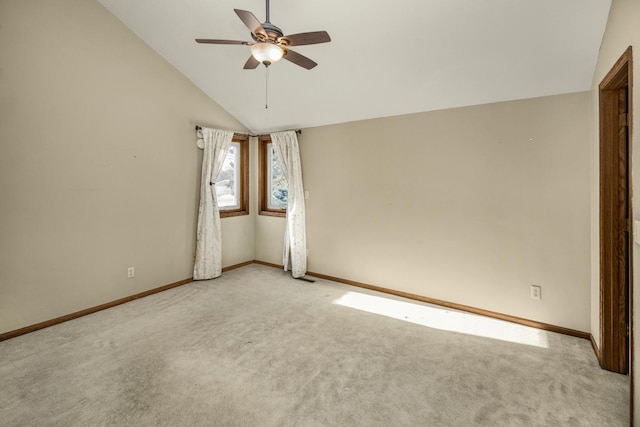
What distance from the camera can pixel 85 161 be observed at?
318cm

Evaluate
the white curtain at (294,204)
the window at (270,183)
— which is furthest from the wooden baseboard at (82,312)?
the window at (270,183)

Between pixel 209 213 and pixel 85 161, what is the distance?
1514 millimetres

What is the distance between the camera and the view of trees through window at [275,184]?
16.7ft

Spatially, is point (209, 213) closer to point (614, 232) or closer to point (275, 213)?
point (275, 213)

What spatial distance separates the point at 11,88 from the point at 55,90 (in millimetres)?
316

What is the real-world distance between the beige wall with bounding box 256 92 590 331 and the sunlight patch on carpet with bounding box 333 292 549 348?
18cm

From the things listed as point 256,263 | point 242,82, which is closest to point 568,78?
point 242,82

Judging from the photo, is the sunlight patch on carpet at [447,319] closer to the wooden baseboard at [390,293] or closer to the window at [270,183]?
the wooden baseboard at [390,293]

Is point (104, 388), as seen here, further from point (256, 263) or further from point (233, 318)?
point (256, 263)

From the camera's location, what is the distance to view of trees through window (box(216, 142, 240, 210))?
4.88m

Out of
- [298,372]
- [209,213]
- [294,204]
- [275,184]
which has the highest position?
[275,184]

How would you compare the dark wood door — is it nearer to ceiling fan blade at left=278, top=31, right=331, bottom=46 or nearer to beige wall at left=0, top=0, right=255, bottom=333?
ceiling fan blade at left=278, top=31, right=331, bottom=46

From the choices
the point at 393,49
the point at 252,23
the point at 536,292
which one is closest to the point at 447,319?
the point at 536,292

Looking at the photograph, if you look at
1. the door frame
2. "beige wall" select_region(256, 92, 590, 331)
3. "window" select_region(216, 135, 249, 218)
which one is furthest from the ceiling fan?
"window" select_region(216, 135, 249, 218)
